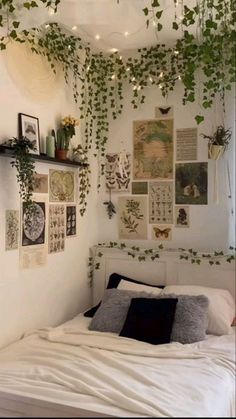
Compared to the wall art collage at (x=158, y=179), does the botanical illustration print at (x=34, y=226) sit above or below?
below

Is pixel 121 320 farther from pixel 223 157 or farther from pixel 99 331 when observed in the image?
pixel 223 157

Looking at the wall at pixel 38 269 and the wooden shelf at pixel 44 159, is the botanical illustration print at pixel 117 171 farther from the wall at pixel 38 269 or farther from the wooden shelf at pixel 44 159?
the wooden shelf at pixel 44 159

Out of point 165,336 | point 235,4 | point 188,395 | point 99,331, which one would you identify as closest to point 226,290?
point 165,336

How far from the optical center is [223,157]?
9.71 ft

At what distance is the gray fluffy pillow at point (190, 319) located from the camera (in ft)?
7.81

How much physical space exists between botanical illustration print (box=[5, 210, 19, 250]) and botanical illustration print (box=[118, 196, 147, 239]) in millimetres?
1059

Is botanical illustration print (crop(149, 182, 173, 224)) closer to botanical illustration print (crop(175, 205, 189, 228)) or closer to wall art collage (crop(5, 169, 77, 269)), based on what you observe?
botanical illustration print (crop(175, 205, 189, 228))

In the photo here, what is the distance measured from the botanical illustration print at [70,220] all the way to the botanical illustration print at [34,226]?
1.00 ft

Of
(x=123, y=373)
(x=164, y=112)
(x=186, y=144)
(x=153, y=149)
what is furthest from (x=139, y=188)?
(x=123, y=373)

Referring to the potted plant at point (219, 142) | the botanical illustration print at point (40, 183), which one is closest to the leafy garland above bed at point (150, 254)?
the potted plant at point (219, 142)

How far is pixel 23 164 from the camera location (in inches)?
89.3

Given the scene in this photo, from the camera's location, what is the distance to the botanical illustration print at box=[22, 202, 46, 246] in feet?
8.11

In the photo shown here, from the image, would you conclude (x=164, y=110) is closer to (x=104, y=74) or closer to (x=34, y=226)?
(x=104, y=74)

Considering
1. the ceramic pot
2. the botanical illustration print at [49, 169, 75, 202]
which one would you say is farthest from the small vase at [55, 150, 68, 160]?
the ceramic pot
